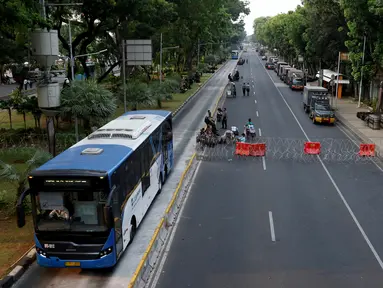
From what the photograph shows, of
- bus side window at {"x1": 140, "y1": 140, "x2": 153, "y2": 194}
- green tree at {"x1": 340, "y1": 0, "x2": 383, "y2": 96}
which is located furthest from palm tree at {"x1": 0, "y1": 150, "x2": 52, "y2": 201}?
green tree at {"x1": 340, "y1": 0, "x2": 383, "y2": 96}

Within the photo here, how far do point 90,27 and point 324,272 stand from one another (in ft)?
91.8

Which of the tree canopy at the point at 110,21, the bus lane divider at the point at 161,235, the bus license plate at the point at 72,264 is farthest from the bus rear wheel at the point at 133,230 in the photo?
the tree canopy at the point at 110,21

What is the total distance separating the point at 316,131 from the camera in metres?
34.0

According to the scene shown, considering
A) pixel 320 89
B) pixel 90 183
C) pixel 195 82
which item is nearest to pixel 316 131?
pixel 320 89

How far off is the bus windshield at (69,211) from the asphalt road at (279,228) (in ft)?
7.97

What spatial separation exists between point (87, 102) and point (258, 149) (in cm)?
1027

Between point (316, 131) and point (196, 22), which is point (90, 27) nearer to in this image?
point (316, 131)

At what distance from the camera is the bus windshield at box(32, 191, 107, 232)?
459 inches

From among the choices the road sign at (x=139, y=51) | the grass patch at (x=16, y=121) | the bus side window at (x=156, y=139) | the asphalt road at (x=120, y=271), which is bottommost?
the asphalt road at (x=120, y=271)

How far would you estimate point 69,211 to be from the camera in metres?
11.8

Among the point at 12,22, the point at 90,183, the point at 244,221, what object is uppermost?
the point at 12,22

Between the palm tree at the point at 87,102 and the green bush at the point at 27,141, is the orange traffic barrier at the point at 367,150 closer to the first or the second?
the palm tree at the point at 87,102

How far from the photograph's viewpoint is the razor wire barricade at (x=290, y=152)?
83.9 feet

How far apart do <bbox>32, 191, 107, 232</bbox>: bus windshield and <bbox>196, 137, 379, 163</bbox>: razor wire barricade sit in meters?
14.2
